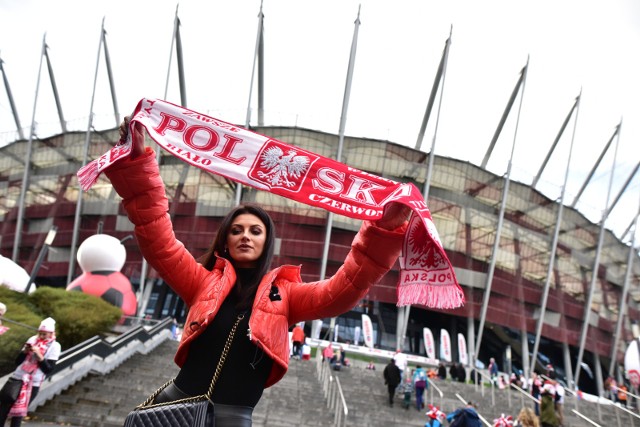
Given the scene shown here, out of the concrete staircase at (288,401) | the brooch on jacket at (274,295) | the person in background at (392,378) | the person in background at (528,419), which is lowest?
the concrete staircase at (288,401)

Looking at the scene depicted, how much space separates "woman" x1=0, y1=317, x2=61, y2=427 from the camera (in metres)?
6.06

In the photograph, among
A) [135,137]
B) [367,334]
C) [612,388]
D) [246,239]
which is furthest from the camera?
[367,334]

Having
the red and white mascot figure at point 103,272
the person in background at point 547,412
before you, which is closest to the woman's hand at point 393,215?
the person in background at point 547,412

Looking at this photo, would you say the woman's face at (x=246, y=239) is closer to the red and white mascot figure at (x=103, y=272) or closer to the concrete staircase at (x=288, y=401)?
the concrete staircase at (x=288, y=401)

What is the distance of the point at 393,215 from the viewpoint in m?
2.59

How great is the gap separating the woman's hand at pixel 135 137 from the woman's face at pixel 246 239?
669mm

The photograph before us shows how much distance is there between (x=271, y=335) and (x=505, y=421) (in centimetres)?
778

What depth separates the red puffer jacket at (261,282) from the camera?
8.17 ft

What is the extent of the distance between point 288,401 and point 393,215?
10131 millimetres

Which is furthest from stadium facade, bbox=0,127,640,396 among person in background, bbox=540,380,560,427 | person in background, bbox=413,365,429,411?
person in background, bbox=540,380,560,427

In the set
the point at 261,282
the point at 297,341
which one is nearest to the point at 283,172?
the point at 261,282

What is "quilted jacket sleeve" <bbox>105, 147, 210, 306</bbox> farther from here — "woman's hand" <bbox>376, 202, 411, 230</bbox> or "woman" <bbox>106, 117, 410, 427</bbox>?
"woman's hand" <bbox>376, 202, 411, 230</bbox>

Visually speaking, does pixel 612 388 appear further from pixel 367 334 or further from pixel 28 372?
pixel 28 372

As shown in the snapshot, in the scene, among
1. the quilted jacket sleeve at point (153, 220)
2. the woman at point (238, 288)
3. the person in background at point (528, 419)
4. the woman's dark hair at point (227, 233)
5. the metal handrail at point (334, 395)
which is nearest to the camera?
the woman at point (238, 288)
